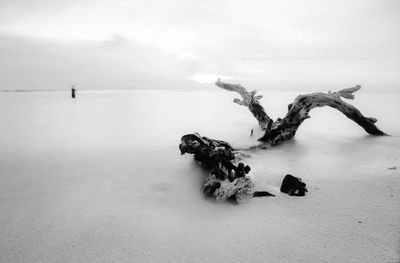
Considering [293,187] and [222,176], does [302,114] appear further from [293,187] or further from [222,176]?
[222,176]

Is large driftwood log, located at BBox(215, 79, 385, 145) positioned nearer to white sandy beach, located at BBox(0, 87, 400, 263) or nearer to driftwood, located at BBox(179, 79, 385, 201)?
driftwood, located at BBox(179, 79, 385, 201)

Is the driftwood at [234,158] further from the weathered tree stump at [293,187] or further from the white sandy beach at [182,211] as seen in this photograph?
the white sandy beach at [182,211]

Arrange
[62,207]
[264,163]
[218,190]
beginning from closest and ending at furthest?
[62,207]
[218,190]
[264,163]

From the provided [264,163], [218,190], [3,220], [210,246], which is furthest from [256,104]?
[3,220]

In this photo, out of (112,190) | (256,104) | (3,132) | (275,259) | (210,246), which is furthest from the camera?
(256,104)

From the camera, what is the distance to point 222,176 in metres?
3.04

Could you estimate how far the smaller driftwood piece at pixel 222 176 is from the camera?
2.81 metres

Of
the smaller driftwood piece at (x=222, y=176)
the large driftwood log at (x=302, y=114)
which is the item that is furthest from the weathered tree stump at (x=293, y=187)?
the large driftwood log at (x=302, y=114)

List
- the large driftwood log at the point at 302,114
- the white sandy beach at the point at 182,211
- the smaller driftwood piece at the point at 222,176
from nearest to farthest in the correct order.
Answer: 1. the white sandy beach at the point at 182,211
2. the smaller driftwood piece at the point at 222,176
3. the large driftwood log at the point at 302,114

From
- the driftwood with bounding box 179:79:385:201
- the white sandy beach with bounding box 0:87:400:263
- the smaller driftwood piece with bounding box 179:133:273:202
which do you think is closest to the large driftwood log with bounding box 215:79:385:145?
the driftwood with bounding box 179:79:385:201

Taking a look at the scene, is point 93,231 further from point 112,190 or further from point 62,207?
point 112,190

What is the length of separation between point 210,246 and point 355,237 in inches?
47.5

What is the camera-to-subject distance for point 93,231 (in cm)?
221

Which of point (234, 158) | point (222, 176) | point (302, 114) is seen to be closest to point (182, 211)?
point (222, 176)
